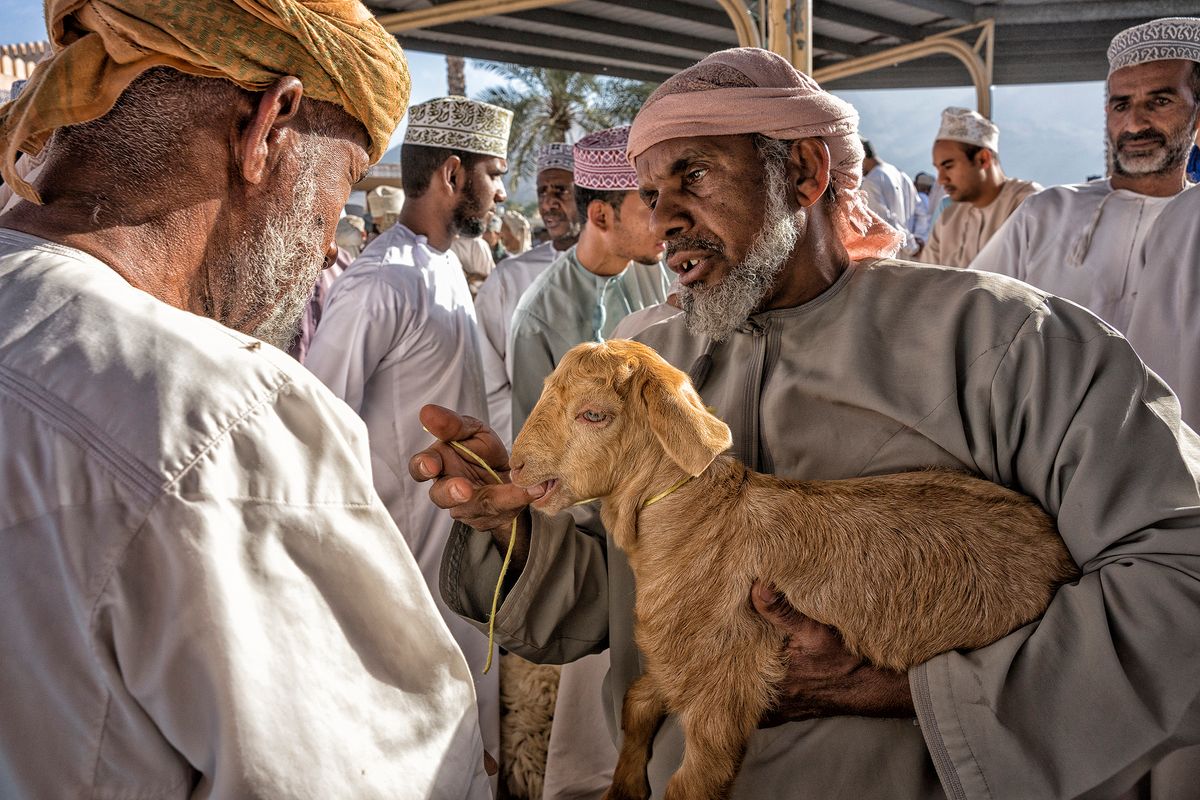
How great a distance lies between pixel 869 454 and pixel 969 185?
667 cm

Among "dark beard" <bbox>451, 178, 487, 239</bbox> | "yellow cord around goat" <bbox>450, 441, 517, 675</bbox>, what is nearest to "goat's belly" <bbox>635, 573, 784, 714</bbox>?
"yellow cord around goat" <bbox>450, 441, 517, 675</bbox>

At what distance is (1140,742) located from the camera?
6.41 feet

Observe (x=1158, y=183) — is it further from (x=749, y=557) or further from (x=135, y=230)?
(x=135, y=230)

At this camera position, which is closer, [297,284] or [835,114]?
[297,284]

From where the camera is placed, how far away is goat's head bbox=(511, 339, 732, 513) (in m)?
2.37

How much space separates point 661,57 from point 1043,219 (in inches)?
352

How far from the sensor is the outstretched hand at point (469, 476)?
2441 millimetres

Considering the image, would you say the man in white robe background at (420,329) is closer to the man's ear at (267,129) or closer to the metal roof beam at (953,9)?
the man's ear at (267,129)

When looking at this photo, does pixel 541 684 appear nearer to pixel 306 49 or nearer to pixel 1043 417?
Result: pixel 1043 417

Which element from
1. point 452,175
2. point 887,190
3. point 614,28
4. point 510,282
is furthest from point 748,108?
point 614,28

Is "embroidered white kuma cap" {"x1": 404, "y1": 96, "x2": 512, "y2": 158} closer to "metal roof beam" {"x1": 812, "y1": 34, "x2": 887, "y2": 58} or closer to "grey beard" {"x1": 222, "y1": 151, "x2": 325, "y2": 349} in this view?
"grey beard" {"x1": 222, "y1": 151, "x2": 325, "y2": 349}

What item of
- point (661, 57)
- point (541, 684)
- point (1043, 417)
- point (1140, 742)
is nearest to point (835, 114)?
point (1043, 417)

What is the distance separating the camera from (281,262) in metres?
1.79

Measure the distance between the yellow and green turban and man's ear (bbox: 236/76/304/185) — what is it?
0.07 ft
